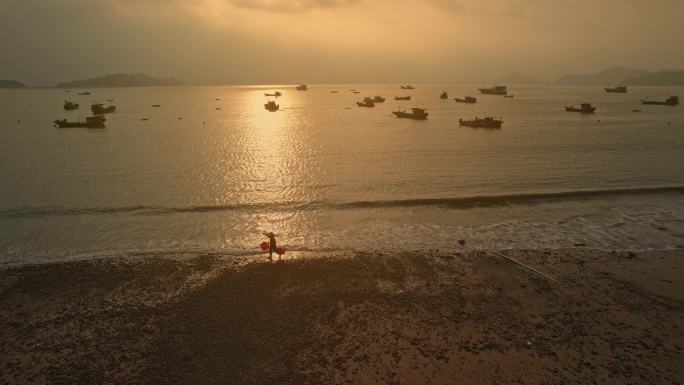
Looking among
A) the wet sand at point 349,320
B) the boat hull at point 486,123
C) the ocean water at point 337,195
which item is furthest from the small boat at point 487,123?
the wet sand at point 349,320

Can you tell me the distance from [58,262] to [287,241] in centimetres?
992

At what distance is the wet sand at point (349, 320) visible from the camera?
32.6 feet

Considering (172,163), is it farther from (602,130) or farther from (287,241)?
(602,130)

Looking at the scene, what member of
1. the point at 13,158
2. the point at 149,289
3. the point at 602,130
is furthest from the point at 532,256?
the point at 602,130

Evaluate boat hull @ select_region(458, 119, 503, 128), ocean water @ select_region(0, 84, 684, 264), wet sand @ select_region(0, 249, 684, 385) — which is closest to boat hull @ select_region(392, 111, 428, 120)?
boat hull @ select_region(458, 119, 503, 128)

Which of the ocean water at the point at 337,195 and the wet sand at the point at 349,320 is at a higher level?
the ocean water at the point at 337,195

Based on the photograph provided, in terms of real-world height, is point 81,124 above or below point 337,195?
above

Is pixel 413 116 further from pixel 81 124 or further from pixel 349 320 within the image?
pixel 349 320

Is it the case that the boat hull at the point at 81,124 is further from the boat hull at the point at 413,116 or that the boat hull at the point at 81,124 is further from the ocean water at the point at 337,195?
the boat hull at the point at 413,116

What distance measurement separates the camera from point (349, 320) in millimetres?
12188

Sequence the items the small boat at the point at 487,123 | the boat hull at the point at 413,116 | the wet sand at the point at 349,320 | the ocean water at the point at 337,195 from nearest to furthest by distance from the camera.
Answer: the wet sand at the point at 349,320 < the ocean water at the point at 337,195 < the small boat at the point at 487,123 < the boat hull at the point at 413,116

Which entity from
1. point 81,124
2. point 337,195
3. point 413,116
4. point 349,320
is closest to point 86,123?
point 81,124

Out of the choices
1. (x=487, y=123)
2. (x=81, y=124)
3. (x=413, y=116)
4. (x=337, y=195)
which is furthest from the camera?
(x=413, y=116)

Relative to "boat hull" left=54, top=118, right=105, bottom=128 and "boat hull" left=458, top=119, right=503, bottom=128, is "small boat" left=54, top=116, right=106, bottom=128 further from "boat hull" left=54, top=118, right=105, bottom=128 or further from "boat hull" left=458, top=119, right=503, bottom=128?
"boat hull" left=458, top=119, right=503, bottom=128
